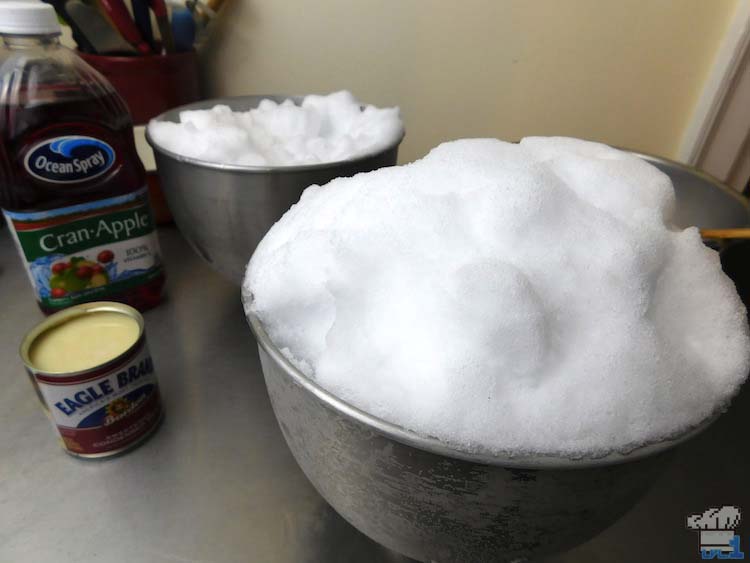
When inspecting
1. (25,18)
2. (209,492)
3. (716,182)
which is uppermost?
(25,18)

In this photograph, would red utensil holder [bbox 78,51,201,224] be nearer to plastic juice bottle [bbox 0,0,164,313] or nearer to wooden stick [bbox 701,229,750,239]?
plastic juice bottle [bbox 0,0,164,313]

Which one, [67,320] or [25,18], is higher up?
[25,18]

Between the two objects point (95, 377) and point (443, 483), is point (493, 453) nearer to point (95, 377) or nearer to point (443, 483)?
point (443, 483)

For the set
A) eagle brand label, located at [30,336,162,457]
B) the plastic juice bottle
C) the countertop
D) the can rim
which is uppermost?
the plastic juice bottle

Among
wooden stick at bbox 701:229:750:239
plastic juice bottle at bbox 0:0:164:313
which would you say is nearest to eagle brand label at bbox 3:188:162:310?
plastic juice bottle at bbox 0:0:164:313

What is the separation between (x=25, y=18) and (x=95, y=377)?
268 millimetres

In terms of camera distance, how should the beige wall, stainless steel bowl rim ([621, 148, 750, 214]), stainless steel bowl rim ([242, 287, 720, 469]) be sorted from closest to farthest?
1. stainless steel bowl rim ([242, 287, 720, 469])
2. stainless steel bowl rim ([621, 148, 750, 214])
3. the beige wall

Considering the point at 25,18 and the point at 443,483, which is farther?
the point at 25,18

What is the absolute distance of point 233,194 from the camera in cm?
41

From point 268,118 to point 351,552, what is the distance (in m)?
0.39

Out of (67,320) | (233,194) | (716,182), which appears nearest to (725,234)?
(716,182)

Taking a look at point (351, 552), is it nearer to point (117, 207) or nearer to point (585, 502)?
point (585, 502)

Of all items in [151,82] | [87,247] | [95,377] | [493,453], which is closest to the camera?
[493,453]

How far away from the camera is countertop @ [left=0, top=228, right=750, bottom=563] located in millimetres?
338
